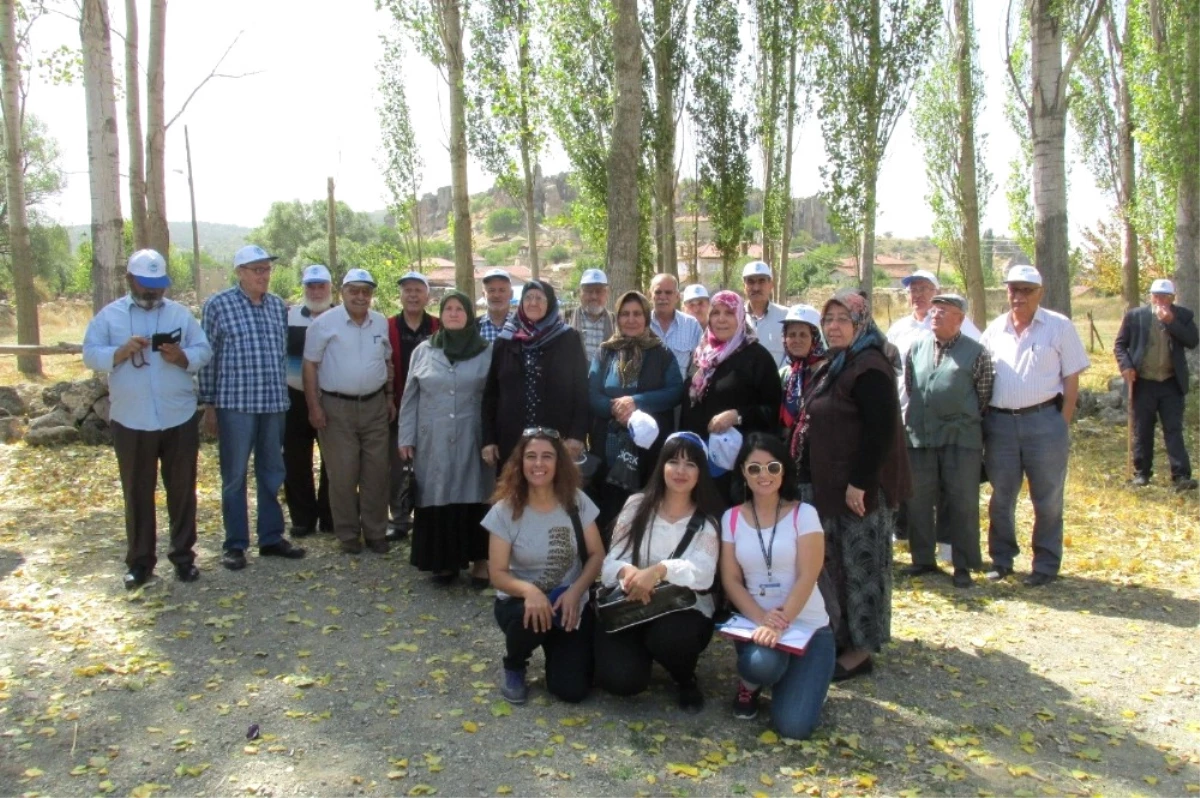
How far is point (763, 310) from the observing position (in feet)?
22.2

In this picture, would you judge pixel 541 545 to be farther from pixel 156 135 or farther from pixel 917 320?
pixel 156 135

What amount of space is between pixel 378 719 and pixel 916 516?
3.72 m

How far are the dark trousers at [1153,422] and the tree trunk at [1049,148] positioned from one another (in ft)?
7.41

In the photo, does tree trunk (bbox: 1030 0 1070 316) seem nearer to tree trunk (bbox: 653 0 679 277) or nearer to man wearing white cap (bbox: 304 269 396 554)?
man wearing white cap (bbox: 304 269 396 554)

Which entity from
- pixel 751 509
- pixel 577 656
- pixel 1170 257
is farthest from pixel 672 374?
Result: pixel 1170 257

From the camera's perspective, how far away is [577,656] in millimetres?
4160

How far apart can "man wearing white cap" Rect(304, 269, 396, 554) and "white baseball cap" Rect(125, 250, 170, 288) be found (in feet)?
3.38

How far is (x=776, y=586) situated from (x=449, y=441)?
244 cm

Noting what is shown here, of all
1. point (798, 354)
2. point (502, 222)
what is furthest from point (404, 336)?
point (502, 222)

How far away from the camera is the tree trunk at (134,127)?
11.9m

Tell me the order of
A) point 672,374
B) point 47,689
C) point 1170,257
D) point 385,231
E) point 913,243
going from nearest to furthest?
1. point 47,689
2. point 672,374
3. point 1170,257
4. point 385,231
5. point 913,243

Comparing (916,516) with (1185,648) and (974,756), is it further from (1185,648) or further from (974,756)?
(974,756)

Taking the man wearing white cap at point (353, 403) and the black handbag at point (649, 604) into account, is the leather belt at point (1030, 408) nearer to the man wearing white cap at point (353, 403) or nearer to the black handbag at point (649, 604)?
the black handbag at point (649, 604)

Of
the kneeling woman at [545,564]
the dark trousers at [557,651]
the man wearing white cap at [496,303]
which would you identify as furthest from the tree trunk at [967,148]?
the dark trousers at [557,651]
